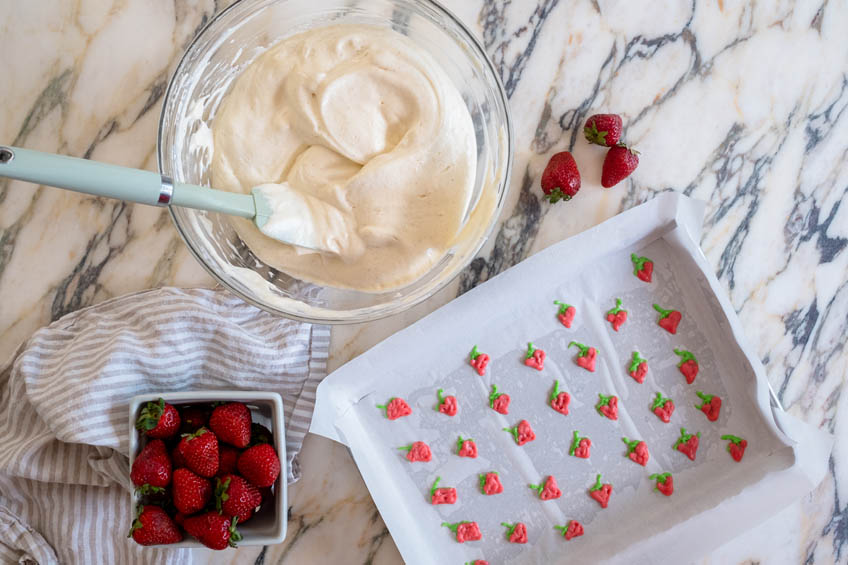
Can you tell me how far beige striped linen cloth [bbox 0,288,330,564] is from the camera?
3.40 ft

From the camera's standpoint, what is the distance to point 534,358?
1.16 meters

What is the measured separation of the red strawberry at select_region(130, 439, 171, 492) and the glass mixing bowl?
27cm

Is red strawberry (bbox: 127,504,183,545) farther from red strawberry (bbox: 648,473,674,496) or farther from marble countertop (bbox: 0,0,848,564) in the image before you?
red strawberry (bbox: 648,473,674,496)

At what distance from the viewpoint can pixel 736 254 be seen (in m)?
1.21

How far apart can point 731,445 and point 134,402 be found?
978 millimetres

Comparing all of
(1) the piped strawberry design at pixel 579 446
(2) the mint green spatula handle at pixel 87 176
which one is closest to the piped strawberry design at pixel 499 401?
(1) the piped strawberry design at pixel 579 446

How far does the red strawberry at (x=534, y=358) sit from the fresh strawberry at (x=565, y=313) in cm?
6

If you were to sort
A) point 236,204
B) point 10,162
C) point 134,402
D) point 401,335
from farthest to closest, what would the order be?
point 401,335, point 134,402, point 236,204, point 10,162

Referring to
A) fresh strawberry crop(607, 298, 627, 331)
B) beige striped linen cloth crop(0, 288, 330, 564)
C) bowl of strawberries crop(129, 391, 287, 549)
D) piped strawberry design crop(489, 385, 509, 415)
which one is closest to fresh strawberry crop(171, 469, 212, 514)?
bowl of strawberries crop(129, 391, 287, 549)

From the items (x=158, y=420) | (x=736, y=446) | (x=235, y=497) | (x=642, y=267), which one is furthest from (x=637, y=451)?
(x=158, y=420)

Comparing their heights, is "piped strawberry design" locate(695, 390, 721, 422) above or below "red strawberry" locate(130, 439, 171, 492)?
above

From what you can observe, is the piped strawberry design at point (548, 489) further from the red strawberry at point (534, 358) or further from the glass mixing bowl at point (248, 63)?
the glass mixing bowl at point (248, 63)

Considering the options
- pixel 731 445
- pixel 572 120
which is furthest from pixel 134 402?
pixel 731 445

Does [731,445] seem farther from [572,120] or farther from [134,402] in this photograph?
[134,402]
